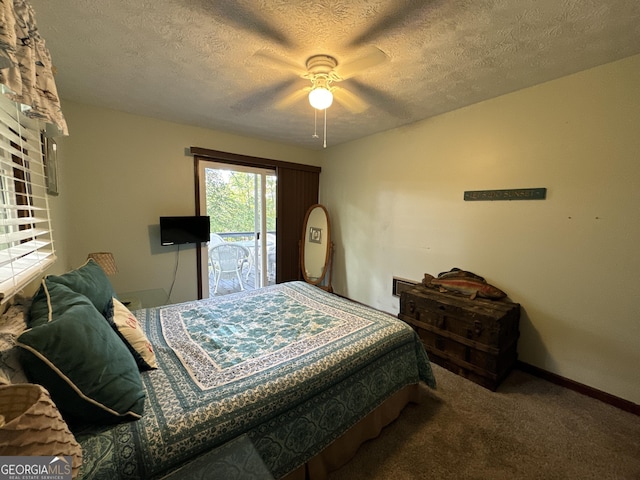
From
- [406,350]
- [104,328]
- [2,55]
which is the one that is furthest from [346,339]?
[2,55]

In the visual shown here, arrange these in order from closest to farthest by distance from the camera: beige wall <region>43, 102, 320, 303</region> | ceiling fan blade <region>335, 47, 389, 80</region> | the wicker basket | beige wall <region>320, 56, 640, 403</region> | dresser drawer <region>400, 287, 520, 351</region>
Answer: the wicker basket → ceiling fan blade <region>335, 47, 389, 80</region> → beige wall <region>320, 56, 640, 403</region> → dresser drawer <region>400, 287, 520, 351</region> → beige wall <region>43, 102, 320, 303</region>

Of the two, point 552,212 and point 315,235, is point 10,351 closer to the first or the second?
point 552,212

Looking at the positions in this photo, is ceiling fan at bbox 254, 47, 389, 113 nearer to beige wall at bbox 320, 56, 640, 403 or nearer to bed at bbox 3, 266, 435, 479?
beige wall at bbox 320, 56, 640, 403

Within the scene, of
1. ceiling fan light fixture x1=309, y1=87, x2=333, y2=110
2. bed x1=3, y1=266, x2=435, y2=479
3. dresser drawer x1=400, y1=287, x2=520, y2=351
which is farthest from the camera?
dresser drawer x1=400, y1=287, x2=520, y2=351

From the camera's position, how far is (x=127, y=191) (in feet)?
8.98

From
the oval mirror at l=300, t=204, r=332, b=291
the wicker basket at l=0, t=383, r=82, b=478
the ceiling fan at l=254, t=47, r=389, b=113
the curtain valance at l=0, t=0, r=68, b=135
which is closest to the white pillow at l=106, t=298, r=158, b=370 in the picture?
the wicker basket at l=0, t=383, r=82, b=478

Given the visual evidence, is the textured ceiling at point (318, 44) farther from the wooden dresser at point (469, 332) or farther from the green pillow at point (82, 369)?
the wooden dresser at point (469, 332)

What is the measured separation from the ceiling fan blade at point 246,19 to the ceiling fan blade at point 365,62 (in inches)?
14.1

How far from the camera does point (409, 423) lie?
1691mm

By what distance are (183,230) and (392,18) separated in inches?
109

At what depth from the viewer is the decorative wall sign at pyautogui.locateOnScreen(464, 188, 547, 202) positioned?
2070mm

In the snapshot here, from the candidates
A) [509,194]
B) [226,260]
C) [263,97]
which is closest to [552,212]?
[509,194]

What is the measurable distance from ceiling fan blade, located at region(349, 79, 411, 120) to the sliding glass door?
1.85m

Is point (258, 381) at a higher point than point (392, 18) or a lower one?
lower
